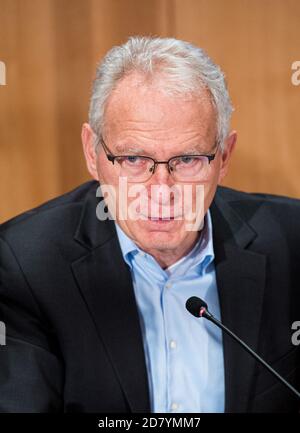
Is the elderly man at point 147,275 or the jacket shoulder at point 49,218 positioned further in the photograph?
the jacket shoulder at point 49,218

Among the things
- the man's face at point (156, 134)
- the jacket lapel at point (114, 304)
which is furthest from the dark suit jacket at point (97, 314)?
the man's face at point (156, 134)

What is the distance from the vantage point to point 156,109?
4.29ft

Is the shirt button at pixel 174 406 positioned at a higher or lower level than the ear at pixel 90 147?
lower

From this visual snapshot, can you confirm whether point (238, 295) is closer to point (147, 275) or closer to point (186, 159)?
point (147, 275)

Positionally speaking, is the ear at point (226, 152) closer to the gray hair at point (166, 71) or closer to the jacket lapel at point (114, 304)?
the gray hair at point (166, 71)

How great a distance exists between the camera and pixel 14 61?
162cm

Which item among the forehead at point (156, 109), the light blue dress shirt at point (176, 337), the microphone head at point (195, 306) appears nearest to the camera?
the microphone head at point (195, 306)

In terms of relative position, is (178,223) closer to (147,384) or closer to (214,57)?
(147,384)

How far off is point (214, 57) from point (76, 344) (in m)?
0.81

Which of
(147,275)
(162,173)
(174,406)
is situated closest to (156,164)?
(162,173)

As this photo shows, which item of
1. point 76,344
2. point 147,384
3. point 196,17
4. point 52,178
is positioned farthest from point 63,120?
point 147,384

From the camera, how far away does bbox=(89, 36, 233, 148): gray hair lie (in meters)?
1.31

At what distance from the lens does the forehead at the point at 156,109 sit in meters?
1.30

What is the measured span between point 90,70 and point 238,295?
655 millimetres
